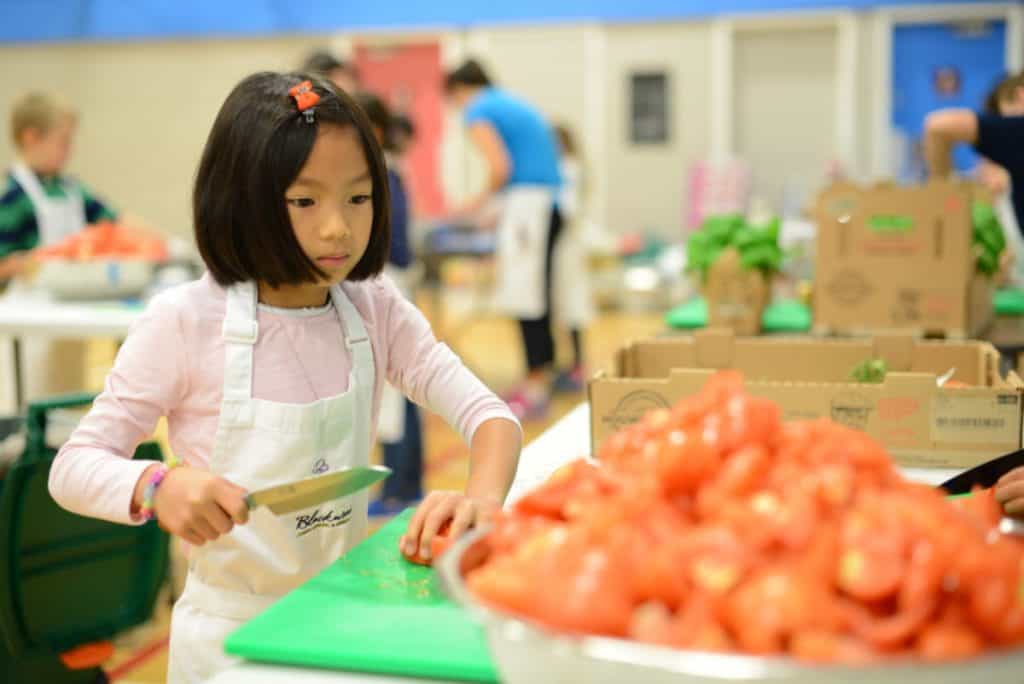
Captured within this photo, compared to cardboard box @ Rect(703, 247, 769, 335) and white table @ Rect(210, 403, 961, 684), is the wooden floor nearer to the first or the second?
cardboard box @ Rect(703, 247, 769, 335)

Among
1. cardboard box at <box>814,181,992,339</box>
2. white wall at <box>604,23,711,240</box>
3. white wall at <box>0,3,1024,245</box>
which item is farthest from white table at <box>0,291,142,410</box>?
white wall at <box>604,23,711,240</box>

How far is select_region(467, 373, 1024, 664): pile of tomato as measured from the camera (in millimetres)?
789

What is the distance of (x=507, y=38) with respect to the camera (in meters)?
11.1

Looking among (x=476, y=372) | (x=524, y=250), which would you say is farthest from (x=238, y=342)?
(x=476, y=372)

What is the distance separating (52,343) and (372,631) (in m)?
3.66

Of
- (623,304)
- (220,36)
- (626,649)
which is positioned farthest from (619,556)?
(220,36)

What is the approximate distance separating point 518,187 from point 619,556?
219 inches

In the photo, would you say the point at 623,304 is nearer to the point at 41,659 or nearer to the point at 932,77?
the point at 932,77

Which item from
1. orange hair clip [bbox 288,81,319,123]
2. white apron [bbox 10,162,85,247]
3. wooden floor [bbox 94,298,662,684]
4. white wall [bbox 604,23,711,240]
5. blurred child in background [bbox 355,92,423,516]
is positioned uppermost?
white wall [bbox 604,23,711,240]

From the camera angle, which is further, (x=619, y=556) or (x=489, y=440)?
(x=489, y=440)

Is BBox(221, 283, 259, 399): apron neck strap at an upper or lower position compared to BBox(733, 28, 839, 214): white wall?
lower

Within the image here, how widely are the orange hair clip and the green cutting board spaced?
2.05ft

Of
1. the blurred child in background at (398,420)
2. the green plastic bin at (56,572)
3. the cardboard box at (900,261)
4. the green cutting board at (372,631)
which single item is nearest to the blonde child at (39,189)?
the blurred child in background at (398,420)

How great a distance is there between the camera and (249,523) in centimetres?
167
